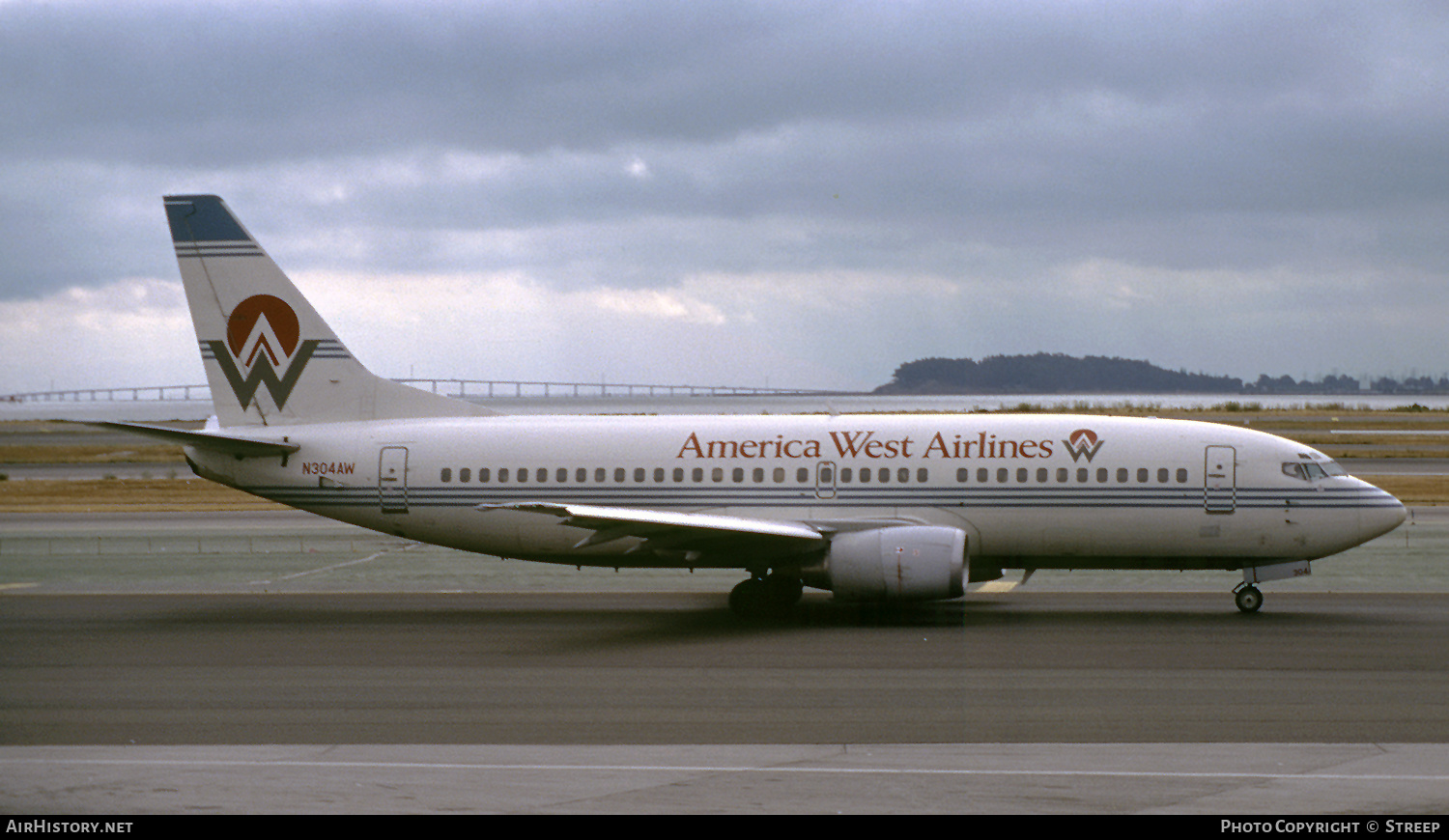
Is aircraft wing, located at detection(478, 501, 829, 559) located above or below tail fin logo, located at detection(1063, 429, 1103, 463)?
below

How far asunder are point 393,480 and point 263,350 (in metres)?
4.46

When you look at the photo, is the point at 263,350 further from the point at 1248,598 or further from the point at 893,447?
the point at 1248,598

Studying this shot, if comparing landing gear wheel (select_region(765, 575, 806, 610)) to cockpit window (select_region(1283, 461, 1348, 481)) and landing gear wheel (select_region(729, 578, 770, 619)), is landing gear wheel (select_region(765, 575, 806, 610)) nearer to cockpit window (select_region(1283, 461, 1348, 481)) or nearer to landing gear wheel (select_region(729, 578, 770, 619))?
landing gear wheel (select_region(729, 578, 770, 619))

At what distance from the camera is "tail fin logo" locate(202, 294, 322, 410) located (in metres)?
28.1

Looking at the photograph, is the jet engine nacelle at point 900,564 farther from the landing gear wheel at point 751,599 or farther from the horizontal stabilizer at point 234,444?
the horizontal stabilizer at point 234,444

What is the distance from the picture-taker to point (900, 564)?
23000mm

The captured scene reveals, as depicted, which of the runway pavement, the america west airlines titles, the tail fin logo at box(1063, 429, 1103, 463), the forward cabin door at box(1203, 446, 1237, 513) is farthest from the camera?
the america west airlines titles

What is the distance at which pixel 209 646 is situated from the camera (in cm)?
2153

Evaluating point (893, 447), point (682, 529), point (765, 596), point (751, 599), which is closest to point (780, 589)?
point (765, 596)

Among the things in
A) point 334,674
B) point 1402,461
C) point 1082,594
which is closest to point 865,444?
point 1082,594

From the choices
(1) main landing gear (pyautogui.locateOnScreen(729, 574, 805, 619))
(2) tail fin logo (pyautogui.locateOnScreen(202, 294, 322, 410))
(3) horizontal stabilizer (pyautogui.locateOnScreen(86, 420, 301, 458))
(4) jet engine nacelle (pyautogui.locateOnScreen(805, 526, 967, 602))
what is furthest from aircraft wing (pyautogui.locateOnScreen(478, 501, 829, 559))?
(2) tail fin logo (pyautogui.locateOnScreen(202, 294, 322, 410))

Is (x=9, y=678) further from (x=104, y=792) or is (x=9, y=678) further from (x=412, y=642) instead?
(x=104, y=792)

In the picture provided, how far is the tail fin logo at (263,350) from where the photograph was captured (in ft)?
92.3

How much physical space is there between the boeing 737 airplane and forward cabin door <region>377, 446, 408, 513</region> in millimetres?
39
